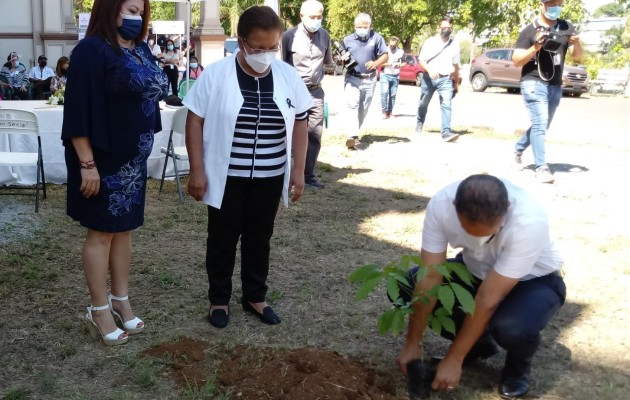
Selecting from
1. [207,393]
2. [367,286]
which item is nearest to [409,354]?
[367,286]

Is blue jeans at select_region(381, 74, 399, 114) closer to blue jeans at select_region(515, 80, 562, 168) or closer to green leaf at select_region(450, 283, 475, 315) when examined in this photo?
blue jeans at select_region(515, 80, 562, 168)

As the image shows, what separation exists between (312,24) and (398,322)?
4.64 metres

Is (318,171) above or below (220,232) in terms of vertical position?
below

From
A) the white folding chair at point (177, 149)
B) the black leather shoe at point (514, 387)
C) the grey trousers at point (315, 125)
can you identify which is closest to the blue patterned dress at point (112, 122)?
the black leather shoe at point (514, 387)

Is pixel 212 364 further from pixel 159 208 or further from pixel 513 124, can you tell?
pixel 513 124

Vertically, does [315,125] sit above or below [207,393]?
above

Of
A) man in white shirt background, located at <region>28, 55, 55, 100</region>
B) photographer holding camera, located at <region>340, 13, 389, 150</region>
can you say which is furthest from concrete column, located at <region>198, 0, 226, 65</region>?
photographer holding camera, located at <region>340, 13, 389, 150</region>

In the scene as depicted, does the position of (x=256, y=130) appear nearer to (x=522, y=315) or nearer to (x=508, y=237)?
(x=508, y=237)

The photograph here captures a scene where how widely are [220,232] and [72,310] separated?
1.08 metres

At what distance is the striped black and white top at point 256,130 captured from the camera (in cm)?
361

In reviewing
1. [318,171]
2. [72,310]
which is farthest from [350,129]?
[72,310]

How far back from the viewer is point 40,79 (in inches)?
634

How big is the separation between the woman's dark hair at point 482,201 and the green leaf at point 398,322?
0.53 m

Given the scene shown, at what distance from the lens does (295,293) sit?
453 cm
